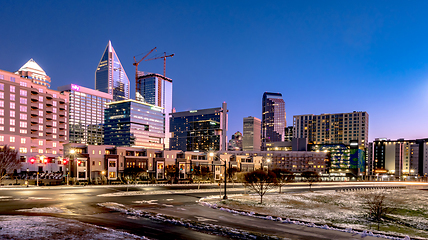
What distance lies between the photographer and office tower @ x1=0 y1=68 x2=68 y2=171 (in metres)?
121

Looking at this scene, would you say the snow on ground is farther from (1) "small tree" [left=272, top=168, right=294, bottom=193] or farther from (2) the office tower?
(2) the office tower

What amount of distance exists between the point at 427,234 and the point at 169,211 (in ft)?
77.2

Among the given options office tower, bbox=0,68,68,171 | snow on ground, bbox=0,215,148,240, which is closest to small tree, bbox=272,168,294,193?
snow on ground, bbox=0,215,148,240

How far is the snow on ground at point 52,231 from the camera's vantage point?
17500 mm

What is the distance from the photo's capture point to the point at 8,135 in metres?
120

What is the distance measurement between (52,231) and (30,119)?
13146 cm

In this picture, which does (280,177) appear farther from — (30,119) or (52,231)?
(30,119)

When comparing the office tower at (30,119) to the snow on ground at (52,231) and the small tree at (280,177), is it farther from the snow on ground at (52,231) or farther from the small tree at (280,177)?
the snow on ground at (52,231)

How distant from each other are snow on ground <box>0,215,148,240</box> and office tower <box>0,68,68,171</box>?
111 m

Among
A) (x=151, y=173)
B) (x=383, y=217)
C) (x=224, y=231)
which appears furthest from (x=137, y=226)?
(x=151, y=173)

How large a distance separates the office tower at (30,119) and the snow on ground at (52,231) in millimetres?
111102

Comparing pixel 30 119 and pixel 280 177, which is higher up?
pixel 30 119

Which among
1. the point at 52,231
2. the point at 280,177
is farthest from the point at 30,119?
the point at 52,231

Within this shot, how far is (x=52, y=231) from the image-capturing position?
18.7 meters
